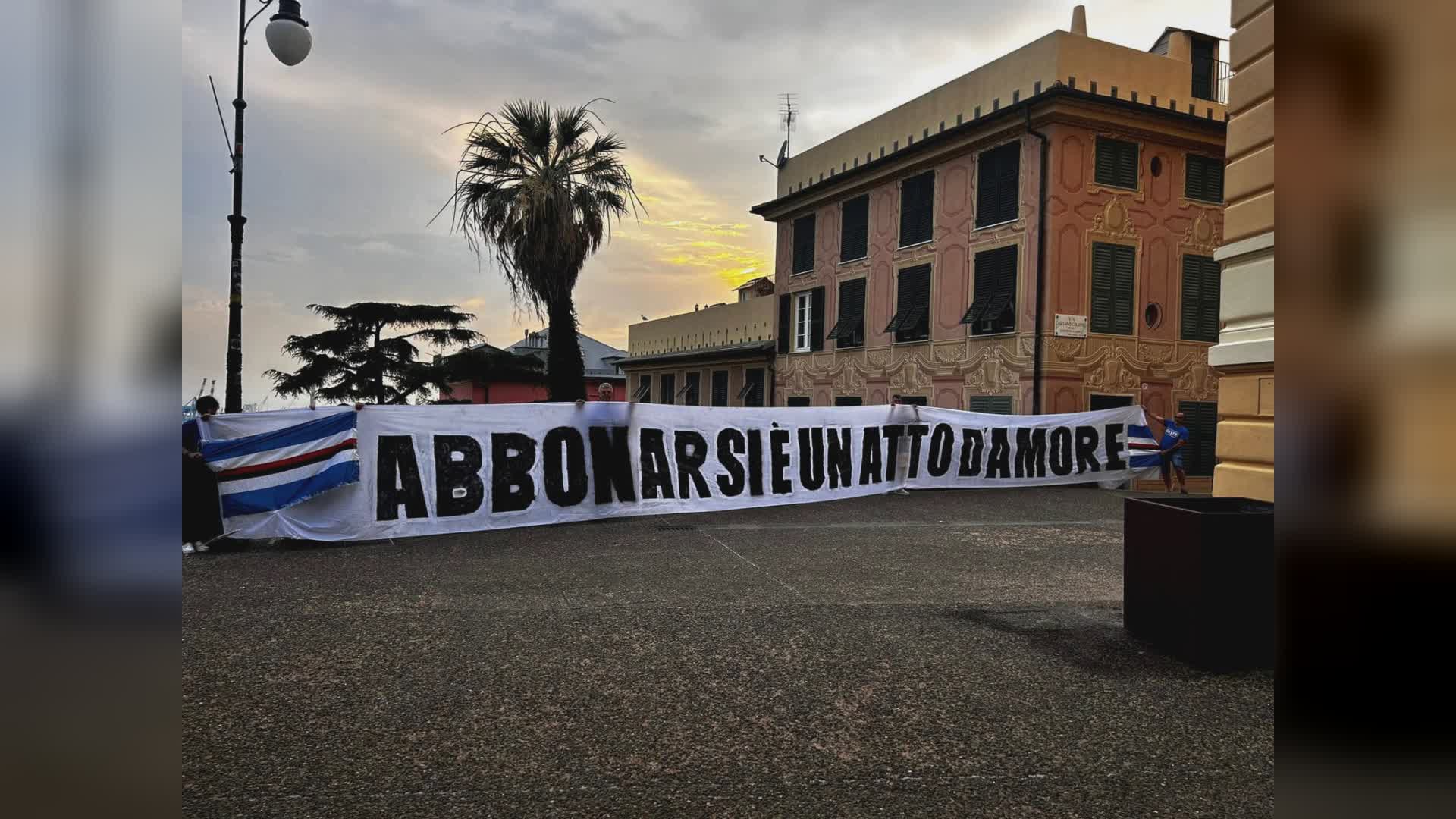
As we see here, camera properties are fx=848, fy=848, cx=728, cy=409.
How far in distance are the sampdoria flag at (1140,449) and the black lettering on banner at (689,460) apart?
9.50 m

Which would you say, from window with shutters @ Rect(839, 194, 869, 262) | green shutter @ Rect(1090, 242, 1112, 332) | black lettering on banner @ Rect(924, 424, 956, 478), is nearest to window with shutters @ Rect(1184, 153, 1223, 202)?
green shutter @ Rect(1090, 242, 1112, 332)

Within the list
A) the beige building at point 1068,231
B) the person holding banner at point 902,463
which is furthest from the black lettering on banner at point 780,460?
the beige building at point 1068,231

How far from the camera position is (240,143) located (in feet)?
40.5

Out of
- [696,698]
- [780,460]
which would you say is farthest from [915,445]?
[696,698]

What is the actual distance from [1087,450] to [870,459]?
5.07 meters

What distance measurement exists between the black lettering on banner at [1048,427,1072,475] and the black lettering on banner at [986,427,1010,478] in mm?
1061

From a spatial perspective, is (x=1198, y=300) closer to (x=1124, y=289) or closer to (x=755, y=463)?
(x=1124, y=289)

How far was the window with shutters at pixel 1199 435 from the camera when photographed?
62.0 ft

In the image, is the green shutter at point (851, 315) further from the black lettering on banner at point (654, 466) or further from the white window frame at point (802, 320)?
the black lettering on banner at point (654, 466)

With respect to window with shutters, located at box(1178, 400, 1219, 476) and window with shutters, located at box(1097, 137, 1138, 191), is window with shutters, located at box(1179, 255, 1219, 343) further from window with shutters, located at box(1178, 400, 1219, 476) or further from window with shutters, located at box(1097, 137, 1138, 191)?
window with shutters, located at box(1097, 137, 1138, 191)
